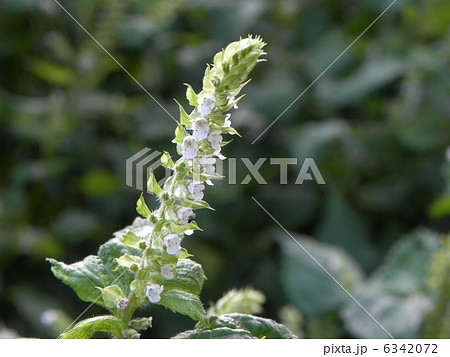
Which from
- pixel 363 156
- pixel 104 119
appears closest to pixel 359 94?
pixel 363 156

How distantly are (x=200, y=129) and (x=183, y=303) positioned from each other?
0.21 m

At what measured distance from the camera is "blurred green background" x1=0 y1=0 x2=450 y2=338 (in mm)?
2521

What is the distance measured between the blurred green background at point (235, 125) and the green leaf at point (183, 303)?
1.55 metres

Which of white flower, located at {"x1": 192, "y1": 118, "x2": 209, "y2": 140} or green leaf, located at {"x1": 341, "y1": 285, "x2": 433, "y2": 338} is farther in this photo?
green leaf, located at {"x1": 341, "y1": 285, "x2": 433, "y2": 338}

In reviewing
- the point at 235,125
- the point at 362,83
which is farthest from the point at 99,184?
the point at 362,83

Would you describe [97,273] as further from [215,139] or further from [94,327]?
[215,139]

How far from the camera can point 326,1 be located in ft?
10.1

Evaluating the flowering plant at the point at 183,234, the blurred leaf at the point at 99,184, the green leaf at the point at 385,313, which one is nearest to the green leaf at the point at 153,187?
the flowering plant at the point at 183,234

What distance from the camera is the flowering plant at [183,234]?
783mm

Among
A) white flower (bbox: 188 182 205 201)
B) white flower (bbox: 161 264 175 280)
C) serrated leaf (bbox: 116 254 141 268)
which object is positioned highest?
white flower (bbox: 188 182 205 201)

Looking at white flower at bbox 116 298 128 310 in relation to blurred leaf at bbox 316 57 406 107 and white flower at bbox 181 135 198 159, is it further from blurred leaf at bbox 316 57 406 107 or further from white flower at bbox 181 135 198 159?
blurred leaf at bbox 316 57 406 107

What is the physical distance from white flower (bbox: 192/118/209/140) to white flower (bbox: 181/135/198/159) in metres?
0.01

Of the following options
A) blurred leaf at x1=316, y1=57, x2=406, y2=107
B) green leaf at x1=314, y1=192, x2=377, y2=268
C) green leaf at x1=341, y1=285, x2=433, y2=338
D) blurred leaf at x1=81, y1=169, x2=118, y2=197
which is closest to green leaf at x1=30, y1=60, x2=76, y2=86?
blurred leaf at x1=81, y1=169, x2=118, y2=197

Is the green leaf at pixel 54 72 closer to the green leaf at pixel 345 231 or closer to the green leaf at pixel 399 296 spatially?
the green leaf at pixel 345 231
